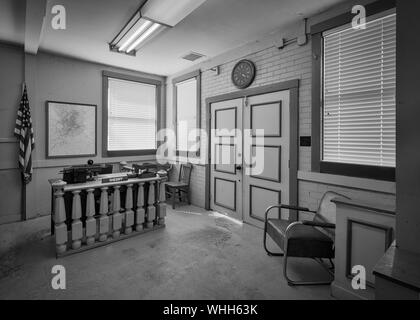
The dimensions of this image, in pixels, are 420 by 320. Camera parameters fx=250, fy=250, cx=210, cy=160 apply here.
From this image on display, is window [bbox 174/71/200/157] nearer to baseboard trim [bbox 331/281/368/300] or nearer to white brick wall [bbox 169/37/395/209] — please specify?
white brick wall [bbox 169/37/395/209]

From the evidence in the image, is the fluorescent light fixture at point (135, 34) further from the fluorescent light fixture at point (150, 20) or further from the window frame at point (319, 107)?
the window frame at point (319, 107)

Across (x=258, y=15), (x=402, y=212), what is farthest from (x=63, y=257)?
(x=258, y=15)

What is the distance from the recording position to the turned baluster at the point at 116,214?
354cm

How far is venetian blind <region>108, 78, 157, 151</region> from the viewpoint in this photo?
5.62 metres

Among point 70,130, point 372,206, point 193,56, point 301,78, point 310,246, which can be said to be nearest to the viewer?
point 372,206

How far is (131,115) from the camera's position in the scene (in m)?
5.91

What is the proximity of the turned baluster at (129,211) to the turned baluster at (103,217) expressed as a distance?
0.99 ft

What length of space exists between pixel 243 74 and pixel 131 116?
2.93 m

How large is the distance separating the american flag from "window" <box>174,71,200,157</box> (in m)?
2.93

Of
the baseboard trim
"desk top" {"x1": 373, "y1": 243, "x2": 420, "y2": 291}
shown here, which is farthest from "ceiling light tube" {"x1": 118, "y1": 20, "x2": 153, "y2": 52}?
the baseboard trim

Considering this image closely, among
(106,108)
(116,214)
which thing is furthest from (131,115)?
(116,214)

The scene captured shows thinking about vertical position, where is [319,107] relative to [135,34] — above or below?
below

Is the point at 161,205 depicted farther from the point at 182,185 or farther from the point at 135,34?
the point at 135,34

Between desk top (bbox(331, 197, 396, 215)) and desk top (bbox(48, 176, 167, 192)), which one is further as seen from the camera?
desk top (bbox(48, 176, 167, 192))
